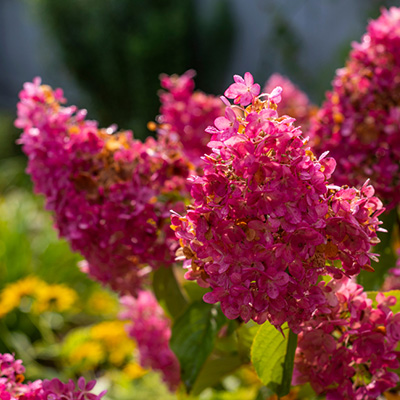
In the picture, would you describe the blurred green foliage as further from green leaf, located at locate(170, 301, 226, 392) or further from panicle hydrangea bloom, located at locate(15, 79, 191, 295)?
green leaf, located at locate(170, 301, 226, 392)

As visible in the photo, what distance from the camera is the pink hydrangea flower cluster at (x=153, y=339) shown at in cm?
81

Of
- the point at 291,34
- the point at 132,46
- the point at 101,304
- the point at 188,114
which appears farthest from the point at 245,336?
the point at 132,46

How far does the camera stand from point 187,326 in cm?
53

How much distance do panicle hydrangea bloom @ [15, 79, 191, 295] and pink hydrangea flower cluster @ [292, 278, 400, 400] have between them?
0.19 metres

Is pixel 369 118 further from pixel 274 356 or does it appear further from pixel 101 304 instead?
pixel 101 304

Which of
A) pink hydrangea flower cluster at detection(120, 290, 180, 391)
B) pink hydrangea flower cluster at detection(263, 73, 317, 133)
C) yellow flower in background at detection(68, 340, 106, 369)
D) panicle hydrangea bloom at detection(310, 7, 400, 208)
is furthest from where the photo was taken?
yellow flower in background at detection(68, 340, 106, 369)

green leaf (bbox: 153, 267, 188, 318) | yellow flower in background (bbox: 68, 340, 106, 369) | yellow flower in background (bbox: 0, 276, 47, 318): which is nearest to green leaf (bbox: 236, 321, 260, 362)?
green leaf (bbox: 153, 267, 188, 318)

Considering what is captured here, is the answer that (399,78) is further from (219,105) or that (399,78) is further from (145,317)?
(145,317)

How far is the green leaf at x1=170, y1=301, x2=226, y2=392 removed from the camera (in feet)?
1.70

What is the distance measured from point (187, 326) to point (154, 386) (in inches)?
38.5

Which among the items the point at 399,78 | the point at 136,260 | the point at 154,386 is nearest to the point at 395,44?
the point at 399,78

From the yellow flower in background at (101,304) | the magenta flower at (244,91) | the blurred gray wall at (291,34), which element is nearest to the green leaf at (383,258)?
the magenta flower at (244,91)

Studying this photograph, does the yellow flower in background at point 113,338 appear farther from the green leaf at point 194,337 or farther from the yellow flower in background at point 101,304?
the green leaf at point 194,337

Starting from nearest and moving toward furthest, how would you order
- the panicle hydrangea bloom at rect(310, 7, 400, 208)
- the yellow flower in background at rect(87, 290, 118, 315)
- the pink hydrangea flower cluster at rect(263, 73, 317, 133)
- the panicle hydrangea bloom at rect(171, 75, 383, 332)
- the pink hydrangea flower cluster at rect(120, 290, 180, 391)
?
the panicle hydrangea bloom at rect(171, 75, 383, 332), the panicle hydrangea bloom at rect(310, 7, 400, 208), the pink hydrangea flower cluster at rect(120, 290, 180, 391), the pink hydrangea flower cluster at rect(263, 73, 317, 133), the yellow flower in background at rect(87, 290, 118, 315)
